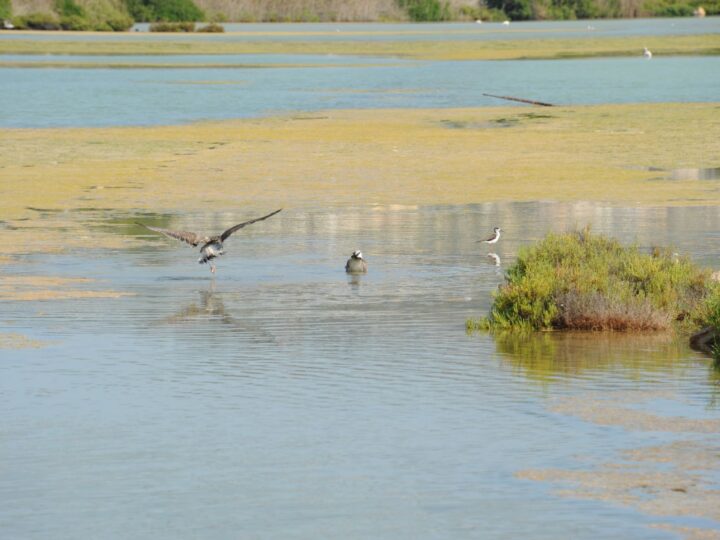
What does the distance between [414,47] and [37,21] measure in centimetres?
3351

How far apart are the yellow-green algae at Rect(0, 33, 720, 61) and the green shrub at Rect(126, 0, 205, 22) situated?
62.2 ft

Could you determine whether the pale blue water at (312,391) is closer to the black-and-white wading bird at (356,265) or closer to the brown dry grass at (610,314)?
the black-and-white wading bird at (356,265)

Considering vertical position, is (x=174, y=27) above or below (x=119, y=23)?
below

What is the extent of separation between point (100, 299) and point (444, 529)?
7.40m

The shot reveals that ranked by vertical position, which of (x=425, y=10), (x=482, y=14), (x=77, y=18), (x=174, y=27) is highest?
(x=425, y=10)

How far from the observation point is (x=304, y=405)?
10039mm

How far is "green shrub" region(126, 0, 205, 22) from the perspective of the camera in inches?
4198

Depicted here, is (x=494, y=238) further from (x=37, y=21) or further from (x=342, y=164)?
(x=37, y=21)

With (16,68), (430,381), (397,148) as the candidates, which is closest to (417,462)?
(430,381)

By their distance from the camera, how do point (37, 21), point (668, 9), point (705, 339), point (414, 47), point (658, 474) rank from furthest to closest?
1. point (668, 9)
2. point (37, 21)
3. point (414, 47)
4. point (705, 339)
5. point (658, 474)

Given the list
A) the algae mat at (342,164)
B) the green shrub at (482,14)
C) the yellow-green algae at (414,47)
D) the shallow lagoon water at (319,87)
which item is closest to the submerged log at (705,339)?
the algae mat at (342,164)

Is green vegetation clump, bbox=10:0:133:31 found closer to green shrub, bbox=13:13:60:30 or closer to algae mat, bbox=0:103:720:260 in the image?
green shrub, bbox=13:13:60:30

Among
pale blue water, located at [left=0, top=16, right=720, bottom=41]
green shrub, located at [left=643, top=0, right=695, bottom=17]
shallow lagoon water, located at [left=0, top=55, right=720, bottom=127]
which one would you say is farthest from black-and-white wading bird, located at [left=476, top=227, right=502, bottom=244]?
green shrub, located at [left=643, top=0, right=695, bottom=17]

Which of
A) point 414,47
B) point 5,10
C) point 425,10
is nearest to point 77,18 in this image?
point 5,10
